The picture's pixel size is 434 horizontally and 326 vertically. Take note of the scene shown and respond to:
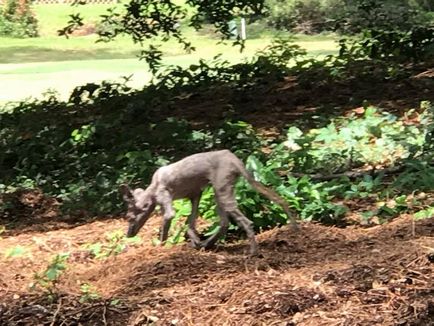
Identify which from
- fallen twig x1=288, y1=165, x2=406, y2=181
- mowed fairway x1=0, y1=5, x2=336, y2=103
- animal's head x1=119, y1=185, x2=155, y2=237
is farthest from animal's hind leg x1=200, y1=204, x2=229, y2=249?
mowed fairway x1=0, y1=5, x2=336, y2=103

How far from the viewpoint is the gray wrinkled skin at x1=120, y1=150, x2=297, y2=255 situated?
14.9 ft

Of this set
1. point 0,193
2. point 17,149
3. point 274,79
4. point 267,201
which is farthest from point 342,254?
point 274,79

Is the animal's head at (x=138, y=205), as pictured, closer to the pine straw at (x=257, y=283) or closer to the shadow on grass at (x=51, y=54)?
the pine straw at (x=257, y=283)

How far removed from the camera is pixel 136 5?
1040cm

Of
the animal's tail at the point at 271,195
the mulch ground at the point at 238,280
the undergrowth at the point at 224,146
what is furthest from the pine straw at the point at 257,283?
the undergrowth at the point at 224,146

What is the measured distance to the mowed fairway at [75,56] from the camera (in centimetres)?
1320

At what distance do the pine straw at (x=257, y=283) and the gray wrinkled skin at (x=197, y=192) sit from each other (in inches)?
5.5

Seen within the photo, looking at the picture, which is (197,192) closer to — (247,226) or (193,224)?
(193,224)

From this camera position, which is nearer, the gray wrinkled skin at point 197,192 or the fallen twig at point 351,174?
the gray wrinkled skin at point 197,192

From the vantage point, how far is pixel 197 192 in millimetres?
4715

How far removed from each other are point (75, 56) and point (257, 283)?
1343 cm

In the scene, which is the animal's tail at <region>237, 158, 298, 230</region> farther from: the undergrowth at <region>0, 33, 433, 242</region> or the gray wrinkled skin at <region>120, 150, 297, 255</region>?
the undergrowth at <region>0, 33, 433, 242</region>

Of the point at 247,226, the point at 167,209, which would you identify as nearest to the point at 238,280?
the point at 247,226

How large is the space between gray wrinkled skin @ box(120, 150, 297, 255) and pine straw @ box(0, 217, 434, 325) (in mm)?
139
